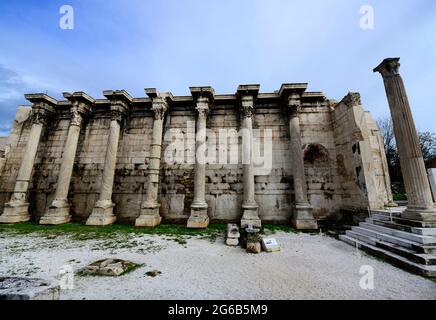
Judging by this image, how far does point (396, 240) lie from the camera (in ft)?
14.6

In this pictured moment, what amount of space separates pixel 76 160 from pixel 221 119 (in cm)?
786

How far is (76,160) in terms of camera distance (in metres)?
9.38

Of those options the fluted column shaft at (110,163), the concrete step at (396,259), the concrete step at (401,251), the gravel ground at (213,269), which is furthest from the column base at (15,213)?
the concrete step at (401,251)

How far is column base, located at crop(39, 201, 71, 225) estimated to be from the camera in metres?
7.67

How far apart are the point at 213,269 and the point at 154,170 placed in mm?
5611

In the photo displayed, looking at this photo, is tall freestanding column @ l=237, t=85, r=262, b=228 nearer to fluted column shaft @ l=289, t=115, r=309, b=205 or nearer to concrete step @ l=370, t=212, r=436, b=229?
fluted column shaft @ l=289, t=115, r=309, b=205

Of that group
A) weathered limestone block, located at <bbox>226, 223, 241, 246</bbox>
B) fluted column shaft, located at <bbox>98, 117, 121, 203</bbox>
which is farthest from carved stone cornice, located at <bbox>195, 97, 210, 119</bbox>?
weathered limestone block, located at <bbox>226, 223, 241, 246</bbox>

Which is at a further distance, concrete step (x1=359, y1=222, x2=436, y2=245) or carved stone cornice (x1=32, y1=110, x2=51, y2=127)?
carved stone cornice (x1=32, y1=110, x2=51, y2=127)

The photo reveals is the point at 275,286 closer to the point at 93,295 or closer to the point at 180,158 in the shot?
the point at 93,295

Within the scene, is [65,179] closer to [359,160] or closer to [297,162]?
[297,162]

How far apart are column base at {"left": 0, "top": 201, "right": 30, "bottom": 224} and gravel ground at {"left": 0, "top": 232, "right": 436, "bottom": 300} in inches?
123

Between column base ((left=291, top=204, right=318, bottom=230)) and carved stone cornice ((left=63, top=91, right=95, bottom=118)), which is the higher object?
carved stone cornice ((left=63, top=91, right=95, bottom=118))

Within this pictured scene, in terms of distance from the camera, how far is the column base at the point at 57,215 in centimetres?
767
